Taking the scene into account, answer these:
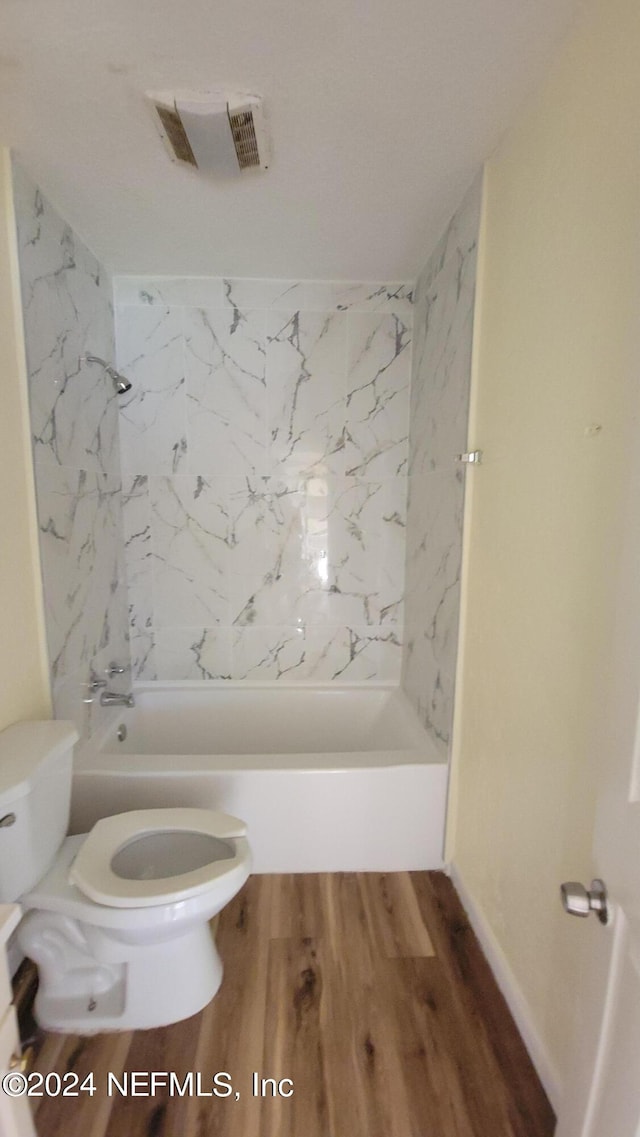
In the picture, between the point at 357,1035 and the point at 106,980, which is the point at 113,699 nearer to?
the point at 106,980

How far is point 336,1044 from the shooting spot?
52.1 inches

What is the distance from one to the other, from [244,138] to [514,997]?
2443mm

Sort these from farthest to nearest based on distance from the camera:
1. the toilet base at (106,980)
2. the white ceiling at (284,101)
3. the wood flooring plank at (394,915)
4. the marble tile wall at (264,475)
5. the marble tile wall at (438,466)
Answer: the marble tile wall at (264,475), the marble tile wall at (438,466), the wood flooring plank at (394,915), the toilet base at (106,980), the white ceiling at (284,101)

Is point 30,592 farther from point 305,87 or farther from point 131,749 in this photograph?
point 305,87

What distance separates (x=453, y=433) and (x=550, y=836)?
1298 millimetres

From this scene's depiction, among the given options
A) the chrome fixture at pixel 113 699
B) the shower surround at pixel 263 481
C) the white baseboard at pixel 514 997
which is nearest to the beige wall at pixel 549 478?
the white baseboard at pixel 514 997

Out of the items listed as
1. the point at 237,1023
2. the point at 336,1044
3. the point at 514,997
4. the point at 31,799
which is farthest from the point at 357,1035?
the point at 31,799

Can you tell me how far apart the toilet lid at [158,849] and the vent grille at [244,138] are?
192 centimetres

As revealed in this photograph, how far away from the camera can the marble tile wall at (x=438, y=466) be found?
1754 millimetres

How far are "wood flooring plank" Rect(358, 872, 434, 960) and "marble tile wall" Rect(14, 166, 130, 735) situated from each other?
4.11ft

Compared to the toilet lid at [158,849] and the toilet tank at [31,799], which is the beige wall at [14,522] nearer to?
the toilet tank at [31,799]

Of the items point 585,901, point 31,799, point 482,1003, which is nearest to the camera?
point 585,901

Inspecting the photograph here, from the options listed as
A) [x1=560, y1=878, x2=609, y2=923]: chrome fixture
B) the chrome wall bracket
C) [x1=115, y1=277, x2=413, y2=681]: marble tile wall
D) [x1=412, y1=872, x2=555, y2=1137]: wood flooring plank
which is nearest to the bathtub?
[x1=412, y1=872, x2=555, y2=1137]: wood flooring plank

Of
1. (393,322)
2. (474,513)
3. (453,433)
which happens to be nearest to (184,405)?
(393,322)
